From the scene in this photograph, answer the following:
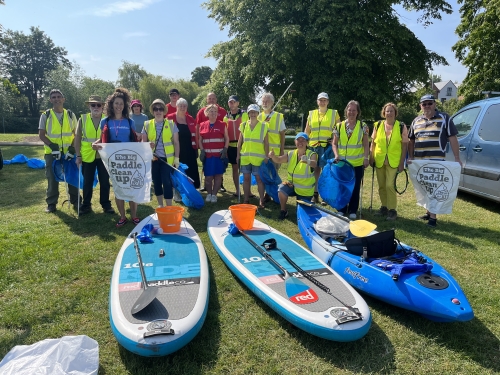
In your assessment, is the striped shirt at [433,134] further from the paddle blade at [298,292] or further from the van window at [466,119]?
the paddle blade at [298,292]

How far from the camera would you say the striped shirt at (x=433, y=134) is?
5.34 metres

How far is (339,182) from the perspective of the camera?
5.66 meters

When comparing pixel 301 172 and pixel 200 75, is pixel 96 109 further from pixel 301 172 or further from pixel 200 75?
pixel 200 75

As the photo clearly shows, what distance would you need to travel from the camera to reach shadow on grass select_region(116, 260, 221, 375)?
8.23ft

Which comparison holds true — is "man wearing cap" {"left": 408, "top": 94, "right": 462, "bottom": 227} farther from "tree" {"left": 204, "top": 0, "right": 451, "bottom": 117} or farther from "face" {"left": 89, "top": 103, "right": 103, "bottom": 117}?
"tree" {"left": 204, "top": 0, "right": 451, "bottom": 117}

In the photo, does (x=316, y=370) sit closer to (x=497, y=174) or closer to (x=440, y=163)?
(x=440, y=163)

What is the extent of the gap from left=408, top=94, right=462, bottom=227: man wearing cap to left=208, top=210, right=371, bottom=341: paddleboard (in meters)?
3.01

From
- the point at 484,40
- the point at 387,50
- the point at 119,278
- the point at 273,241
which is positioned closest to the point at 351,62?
the point at 387,50

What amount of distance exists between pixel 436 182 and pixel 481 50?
45.3ft

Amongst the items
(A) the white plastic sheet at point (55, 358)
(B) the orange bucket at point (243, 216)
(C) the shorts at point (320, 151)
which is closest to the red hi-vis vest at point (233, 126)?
(C) the shorts at point (320, 151)

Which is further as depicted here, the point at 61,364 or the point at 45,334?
the point at 45,334

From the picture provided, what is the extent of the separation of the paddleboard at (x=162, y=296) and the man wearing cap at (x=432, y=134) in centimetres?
404

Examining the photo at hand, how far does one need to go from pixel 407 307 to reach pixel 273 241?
1629 mm

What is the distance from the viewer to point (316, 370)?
2518 millimetres
